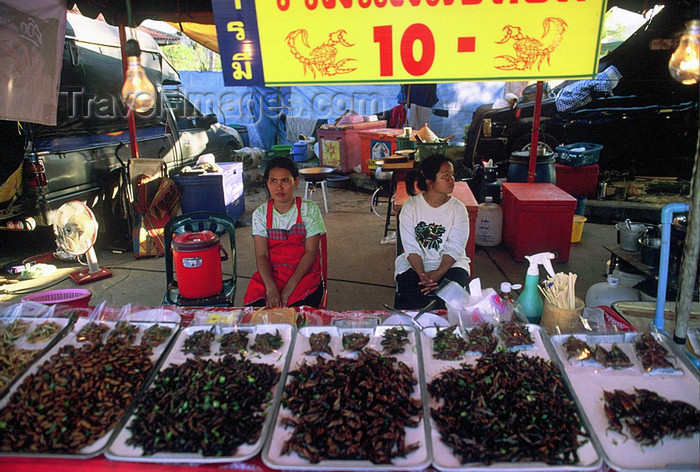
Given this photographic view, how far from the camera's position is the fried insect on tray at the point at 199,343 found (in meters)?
1.92

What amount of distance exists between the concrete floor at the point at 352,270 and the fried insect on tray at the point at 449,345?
2.43 metres

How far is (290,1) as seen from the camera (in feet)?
8.03

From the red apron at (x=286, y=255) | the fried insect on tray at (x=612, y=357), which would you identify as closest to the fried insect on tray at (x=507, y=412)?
the fried insect on tray at (x=612, y=357)

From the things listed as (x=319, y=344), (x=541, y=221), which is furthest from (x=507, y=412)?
(x=541, y=221)

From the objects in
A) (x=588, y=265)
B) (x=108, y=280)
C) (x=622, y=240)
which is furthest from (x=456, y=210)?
(x=108, y=280)

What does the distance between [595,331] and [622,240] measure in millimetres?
2557

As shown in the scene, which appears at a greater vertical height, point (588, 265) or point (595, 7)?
point (595, 7)

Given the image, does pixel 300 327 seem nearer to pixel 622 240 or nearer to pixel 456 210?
pixel 456 210

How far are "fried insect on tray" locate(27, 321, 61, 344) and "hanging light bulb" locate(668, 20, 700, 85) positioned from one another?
9.03 feet

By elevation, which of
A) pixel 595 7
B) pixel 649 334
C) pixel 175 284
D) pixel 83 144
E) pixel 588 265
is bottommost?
pixel 588 265

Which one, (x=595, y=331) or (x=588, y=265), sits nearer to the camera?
(x=595, y=331)

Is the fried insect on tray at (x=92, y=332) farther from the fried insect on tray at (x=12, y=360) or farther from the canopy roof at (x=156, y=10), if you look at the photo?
the canopy roof at (x=156, y=10)

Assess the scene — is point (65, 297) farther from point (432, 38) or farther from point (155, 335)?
point (432, 38)

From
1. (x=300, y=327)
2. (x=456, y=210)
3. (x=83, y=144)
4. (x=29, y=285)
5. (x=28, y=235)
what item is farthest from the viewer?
(x=28, y=235)
